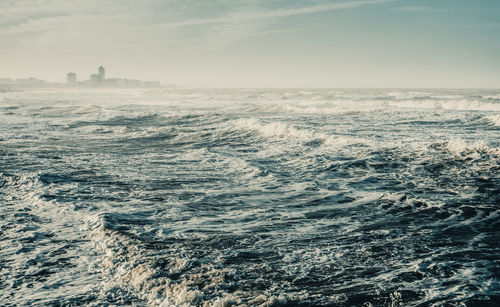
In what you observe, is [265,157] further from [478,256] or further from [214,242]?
[478,256]

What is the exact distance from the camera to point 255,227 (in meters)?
6.91

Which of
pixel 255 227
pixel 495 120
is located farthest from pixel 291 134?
pixel 495 120

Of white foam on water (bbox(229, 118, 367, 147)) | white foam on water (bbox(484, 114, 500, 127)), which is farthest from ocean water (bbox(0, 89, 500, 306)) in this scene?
white foam on water (bbox(484, 114, 500, 127))

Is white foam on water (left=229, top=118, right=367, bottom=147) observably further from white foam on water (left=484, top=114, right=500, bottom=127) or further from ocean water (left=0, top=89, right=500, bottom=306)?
white foam on water (left=484, top=114, right=500, bottom=127)

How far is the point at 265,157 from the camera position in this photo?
14273 mm

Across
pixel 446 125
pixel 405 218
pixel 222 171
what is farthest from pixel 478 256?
pixel 446 125

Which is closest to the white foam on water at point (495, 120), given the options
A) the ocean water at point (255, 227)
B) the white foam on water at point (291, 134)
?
the ocean water at point (255, 227)

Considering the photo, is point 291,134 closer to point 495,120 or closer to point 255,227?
point 255,227

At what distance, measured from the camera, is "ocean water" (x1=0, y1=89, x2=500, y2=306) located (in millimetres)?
4641

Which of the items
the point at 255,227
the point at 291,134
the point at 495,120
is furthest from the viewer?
the point at 495,120

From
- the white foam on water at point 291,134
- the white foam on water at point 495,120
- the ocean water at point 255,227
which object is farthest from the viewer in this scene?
the white foam on water at point 495,120

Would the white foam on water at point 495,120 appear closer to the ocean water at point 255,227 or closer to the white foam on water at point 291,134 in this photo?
the ocean water at point 255,227

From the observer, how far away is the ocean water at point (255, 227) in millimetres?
4641

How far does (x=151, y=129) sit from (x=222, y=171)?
12745 millimetres
